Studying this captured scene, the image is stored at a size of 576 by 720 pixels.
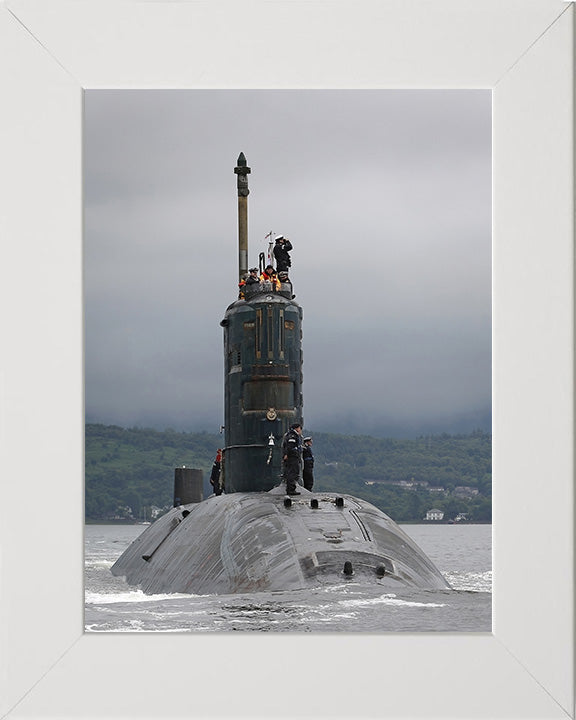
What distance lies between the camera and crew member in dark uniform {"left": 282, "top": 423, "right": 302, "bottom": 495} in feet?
55.0

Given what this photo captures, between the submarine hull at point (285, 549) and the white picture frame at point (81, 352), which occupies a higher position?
the white picture frame at point (81, 352)

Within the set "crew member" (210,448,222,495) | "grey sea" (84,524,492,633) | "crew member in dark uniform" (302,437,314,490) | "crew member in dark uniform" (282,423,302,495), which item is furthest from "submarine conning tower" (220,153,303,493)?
"grey sea" (84,524,492,633)

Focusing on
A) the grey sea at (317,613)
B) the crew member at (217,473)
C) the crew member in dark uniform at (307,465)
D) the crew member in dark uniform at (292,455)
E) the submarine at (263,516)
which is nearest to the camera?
the grey sea at (317,613)

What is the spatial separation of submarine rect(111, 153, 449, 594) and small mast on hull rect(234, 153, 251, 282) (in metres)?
0.02

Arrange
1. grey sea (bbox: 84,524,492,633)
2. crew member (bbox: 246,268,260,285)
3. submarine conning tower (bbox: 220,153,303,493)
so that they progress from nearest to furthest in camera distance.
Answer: grey sea (bbox: 84,524,492,633)
submarine conning tower (bbox: 220,153,303,493)
crew member (bbox: 246,268,260,285)

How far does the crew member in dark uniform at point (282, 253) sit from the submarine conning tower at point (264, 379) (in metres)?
0.33

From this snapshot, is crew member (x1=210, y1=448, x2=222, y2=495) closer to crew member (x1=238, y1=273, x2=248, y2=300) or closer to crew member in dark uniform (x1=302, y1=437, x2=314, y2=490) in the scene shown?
crew member in dark uniform (x1=302, y1=437, x2=314, y2=490)

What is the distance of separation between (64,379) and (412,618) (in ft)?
16.5

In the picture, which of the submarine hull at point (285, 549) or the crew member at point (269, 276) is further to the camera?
the crew member at point (269, 276)

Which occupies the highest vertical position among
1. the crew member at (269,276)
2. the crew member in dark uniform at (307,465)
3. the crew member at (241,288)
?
the crew member at (269,276)

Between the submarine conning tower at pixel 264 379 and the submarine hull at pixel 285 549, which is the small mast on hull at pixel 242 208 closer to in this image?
the submarine conning tower at pixel 264 379

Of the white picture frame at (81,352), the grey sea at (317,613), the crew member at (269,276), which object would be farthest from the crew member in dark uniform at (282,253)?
the white picture frame at (81,352)

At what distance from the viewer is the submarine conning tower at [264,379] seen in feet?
60.5
